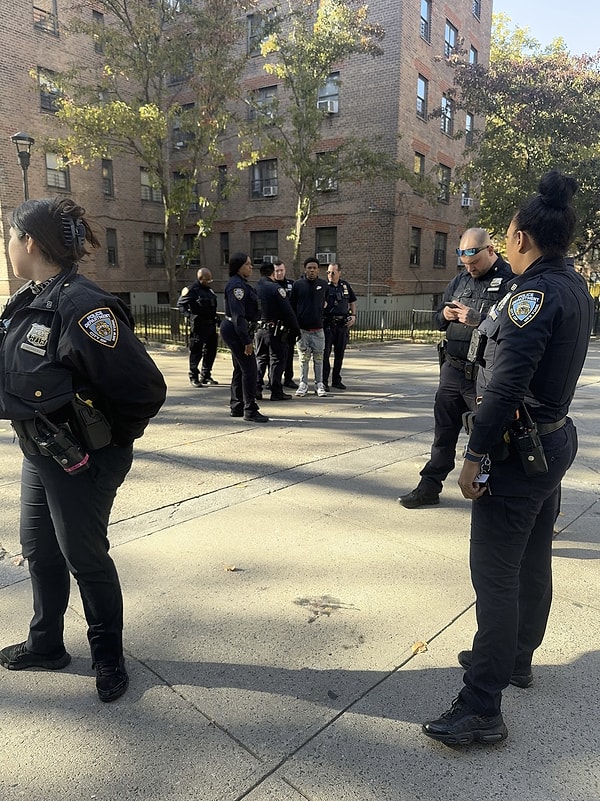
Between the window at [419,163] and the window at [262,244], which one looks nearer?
the window at [419,163]

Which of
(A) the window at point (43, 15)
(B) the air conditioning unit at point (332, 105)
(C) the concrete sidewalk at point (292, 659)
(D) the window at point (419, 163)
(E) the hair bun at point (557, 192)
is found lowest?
(C) the concrete sidewalk at point (292, 659)

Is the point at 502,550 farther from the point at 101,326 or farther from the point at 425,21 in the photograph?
the point at 425,21

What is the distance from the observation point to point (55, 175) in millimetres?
21656

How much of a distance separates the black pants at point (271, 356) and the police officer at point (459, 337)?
401 cm

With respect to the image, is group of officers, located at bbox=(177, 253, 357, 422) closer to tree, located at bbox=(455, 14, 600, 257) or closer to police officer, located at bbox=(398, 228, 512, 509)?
police officer, located at bbox=(398, 228, 512, 509)

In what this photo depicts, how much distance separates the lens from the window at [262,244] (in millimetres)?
24683

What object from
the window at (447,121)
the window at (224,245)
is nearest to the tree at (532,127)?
the window at (447,121)

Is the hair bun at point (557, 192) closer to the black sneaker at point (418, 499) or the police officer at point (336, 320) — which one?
the black sneaker at point (418, 499)

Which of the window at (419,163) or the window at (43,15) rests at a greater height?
the window at (43,15)

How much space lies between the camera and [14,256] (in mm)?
2197

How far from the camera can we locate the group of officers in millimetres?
6891

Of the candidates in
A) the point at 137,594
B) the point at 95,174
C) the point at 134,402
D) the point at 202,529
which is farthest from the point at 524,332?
the point at 95,174

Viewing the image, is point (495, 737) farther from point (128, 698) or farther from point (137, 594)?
point (137, 594)

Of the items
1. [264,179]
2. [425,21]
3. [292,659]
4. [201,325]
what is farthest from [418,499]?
[425,21]
